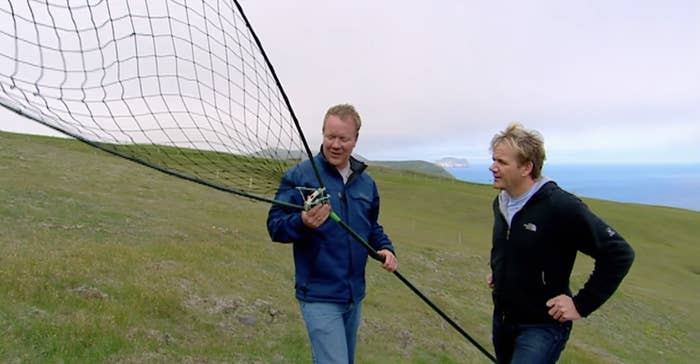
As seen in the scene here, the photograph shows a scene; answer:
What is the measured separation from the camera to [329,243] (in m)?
4.04

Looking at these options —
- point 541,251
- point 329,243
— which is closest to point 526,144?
point 541,251

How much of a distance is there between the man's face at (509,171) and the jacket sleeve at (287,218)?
52.7 inches

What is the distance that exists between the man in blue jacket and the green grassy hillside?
3.06m

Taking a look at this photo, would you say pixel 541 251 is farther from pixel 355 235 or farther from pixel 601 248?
pixel 355 235

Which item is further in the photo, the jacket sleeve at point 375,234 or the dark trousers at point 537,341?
the jacket sleeve at point 375,234

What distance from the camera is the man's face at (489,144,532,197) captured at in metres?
3.77

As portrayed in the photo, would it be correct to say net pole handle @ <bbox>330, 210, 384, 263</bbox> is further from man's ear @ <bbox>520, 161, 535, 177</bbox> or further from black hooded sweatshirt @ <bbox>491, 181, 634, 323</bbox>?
man's ear @ <bbox>520, 161, 535, 177</bbox>

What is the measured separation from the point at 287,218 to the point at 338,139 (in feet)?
2.16

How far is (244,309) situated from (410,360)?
8.37 ft

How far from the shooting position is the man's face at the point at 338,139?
399cm

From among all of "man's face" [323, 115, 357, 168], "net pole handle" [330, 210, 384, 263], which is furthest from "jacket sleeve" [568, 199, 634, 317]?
"man's face" [323, 115, 357, 168]

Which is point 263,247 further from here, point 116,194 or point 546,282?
point 546,282

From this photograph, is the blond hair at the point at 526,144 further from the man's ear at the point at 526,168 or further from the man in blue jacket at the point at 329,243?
the man in blue jacket at the point at 329,243

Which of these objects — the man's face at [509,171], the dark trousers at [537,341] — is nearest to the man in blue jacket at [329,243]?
the man's face at [509,171]
